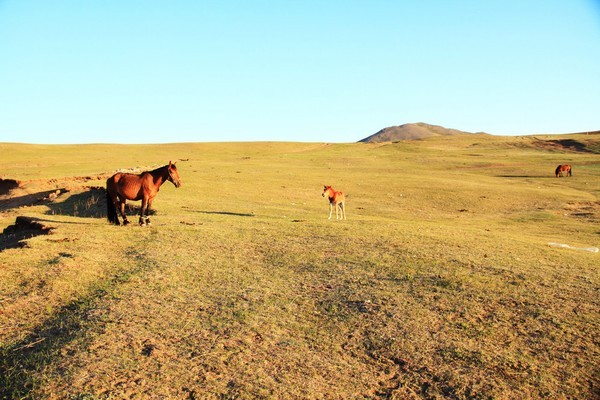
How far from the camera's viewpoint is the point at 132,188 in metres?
17.3

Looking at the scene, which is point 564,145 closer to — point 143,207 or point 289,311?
point 143,207

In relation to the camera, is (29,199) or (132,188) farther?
(29,199)

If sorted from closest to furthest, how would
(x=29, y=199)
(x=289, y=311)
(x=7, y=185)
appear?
(x=289, y=311) < (x=29, y=199) < (x=7, y=185)

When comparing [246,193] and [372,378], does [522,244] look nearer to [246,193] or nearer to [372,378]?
[372,378]

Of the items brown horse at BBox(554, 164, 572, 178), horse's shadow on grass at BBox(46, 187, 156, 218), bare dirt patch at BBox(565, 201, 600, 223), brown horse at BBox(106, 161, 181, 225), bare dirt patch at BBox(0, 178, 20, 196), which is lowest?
bare dirt patch at BBox(565, 201, 600, 223)

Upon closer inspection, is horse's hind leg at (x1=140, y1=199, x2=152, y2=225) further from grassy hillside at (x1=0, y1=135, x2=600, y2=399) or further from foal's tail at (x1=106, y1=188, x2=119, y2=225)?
foal's tail at (x1=106, y1=188, x2=119, y2=225)

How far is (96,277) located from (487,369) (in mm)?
8204

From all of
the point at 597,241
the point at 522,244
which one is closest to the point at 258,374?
the point at 522,244

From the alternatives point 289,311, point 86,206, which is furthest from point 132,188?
point 289,311

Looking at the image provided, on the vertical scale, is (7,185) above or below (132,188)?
below

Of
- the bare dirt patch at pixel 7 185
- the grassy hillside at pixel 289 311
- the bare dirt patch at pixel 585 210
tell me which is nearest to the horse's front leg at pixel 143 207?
the grassy hillside at pixel 289 311

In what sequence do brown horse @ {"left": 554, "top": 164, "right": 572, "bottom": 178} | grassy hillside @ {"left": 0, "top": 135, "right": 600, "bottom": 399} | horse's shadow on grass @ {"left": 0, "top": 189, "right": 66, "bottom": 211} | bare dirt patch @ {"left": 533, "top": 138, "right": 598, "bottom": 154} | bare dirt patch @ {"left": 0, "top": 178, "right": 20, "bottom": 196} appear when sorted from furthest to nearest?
bare dirt patch @ {"left": 533, "top": 138, "right": 598, "bottom": 154}
brown horse @ {"left": 554, "top": 164, "right": 572, "bottom": 178}
bare dirt patch @ {"left": 0, "top": 178, "right": 20, "bottom": 196}
horse's shadow on grass @ {"left": 0, "top": 189, "right": 66, "bottom": 211}
grassy hillside @ {"left": 0, "top": 135, "right": 600, "bottom": 399}

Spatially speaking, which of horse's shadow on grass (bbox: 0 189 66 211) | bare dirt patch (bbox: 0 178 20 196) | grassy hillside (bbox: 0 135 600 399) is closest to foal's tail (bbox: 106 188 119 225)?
grassy hillside (bbox: 0 135 600 399)

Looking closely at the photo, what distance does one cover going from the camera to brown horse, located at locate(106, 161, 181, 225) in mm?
17188
